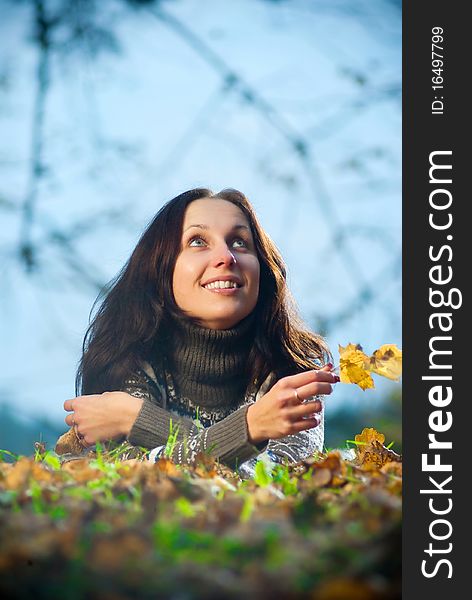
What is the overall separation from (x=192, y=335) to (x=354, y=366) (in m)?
0.48

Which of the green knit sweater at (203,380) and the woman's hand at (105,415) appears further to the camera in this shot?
the green knit sweater at (203,380)

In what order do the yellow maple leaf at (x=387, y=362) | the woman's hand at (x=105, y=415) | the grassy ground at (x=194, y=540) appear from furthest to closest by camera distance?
the woman's hand at (x=105, y=415), the yellow maple leaf at (x=387, y=362), the grassy ground at (x=194, y=540)

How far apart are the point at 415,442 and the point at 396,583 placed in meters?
0.42

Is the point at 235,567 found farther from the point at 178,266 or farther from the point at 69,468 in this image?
the point at 178,266

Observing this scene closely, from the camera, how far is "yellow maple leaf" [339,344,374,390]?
182cm

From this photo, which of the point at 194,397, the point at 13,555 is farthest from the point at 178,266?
the point at 13,555

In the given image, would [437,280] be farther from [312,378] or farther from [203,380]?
[203,380]

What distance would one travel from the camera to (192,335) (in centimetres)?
212

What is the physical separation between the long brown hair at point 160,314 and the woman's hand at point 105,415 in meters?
0.18

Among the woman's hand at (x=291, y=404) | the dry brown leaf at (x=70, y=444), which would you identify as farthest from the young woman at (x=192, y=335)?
the woman's hand at (x=291, y=404)

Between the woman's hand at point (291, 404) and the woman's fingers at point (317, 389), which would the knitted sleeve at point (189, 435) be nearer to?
the woman's hand at point (291, 404)

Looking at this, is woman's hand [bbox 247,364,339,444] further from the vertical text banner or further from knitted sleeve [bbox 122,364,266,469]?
the vertical text banner

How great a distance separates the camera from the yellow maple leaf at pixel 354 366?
1.82 m

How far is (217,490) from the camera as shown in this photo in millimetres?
1329
